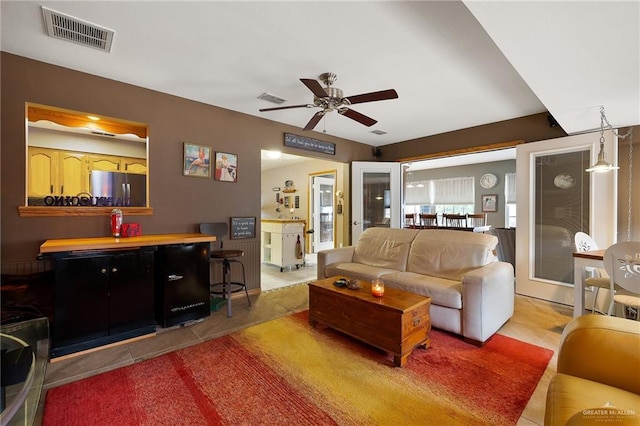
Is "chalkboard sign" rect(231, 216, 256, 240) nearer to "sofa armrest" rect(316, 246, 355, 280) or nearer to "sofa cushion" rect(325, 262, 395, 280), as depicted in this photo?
"sofa armrest" rect(316, 246, 355, 280)

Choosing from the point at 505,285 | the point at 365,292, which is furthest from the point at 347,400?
the point at 505,285

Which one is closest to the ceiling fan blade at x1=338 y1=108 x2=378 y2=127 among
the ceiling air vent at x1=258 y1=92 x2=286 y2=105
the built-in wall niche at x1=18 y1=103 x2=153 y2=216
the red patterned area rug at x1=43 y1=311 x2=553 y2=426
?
the ceiling air vent at x1=258 y1=92 x2=286 y2=105

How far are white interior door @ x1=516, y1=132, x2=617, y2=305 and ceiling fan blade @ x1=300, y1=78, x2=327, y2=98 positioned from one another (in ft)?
10.3

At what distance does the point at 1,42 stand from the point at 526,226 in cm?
589

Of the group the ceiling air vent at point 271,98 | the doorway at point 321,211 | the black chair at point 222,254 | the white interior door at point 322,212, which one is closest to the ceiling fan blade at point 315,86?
the ceiling air vent at point 271,98

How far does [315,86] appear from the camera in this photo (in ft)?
7.77

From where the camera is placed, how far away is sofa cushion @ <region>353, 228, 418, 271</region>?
11.5ft

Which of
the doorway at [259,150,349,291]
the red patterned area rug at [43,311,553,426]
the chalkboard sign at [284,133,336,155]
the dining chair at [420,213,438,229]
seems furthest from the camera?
the dining chair at [420,213,438,229]

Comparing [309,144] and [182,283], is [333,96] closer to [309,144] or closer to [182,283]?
[309,144]

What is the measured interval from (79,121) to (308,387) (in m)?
3.52

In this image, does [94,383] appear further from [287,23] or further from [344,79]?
[344,79]

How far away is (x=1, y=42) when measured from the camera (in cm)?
227

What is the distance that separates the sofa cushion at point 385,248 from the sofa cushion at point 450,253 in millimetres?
109

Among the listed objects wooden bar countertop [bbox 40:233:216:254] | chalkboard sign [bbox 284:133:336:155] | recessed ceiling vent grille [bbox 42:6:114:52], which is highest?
recessed ceiling vent grille [bbox 42:6:114:52]
